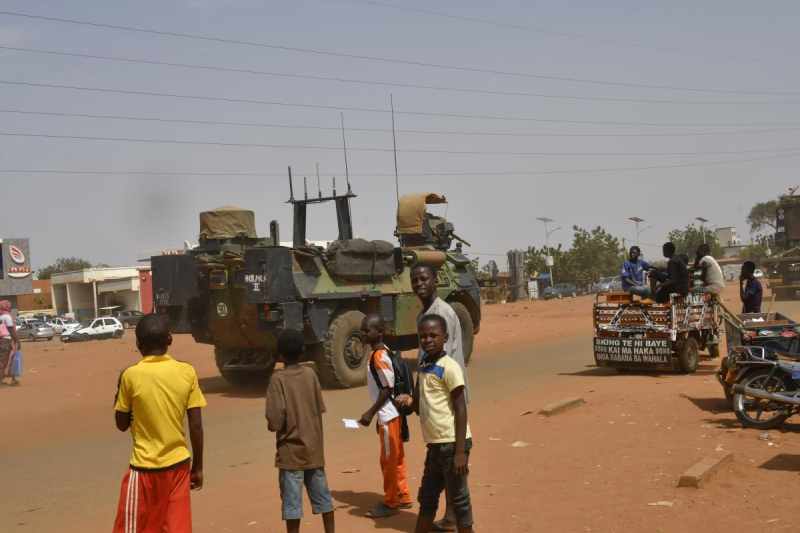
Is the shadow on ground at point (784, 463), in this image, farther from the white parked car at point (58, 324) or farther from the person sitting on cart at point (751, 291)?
the white parked car at point (58, 324)

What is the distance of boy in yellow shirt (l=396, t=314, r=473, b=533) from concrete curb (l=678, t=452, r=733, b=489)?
6.62 feet

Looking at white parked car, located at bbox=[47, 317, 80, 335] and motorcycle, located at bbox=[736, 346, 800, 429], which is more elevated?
white parked car, located at bbox=[47, 317, 80, 335]

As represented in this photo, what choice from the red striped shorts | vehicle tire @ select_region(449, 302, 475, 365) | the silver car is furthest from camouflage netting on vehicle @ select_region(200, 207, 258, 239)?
the silver car

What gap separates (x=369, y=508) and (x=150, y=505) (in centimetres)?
250

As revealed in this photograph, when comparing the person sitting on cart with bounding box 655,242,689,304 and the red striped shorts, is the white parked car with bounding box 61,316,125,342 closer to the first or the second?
the person sitting on cart with bounding box 655,242,689,304

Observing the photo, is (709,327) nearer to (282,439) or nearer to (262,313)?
(262,313)

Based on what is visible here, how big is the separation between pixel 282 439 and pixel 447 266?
1112cm

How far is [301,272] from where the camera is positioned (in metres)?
13.4

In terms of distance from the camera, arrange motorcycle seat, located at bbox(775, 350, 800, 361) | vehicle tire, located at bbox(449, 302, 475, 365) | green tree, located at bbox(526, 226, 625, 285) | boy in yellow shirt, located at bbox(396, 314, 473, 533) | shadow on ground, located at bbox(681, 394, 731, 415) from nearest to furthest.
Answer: boy in yellow shirt, located at bbox(396, 314, 473, 533)
motorcycle seat, located at bbox(775, 350, 800, 361)
shadow on ground, located at bbox(681, 394, 731, 415)
vehicle tire, located at bbox(449, 302, 475, 365)
green tree, located at bbox(526, 226, 625, 285)

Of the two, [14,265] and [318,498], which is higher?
[14,265]

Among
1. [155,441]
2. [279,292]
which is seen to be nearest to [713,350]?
[279,292]

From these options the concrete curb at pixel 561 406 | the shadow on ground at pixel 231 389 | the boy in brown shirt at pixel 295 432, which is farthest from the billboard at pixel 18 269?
the boy in brown shirt at pixel 295 432

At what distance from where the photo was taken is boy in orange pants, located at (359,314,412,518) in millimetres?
6441

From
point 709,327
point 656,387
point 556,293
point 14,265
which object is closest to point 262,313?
point 656,387
